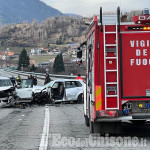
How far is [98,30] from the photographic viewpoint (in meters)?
10.8

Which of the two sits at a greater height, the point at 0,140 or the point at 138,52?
the point at 138,52

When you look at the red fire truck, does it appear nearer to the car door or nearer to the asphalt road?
the asphalt road

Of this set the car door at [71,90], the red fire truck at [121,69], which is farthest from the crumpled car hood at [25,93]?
the red fire truck at [121,69]

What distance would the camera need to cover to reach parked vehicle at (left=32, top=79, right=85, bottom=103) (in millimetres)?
24750

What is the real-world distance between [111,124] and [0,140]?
105 inches

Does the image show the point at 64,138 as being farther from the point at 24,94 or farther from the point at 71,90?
the point at 71,90

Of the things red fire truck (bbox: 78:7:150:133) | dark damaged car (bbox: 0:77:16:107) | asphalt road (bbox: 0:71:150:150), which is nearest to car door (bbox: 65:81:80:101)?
dark damaged car (bbox: 0:77:16:107)

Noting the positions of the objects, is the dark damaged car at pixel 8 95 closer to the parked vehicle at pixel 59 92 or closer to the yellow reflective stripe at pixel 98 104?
the parked vehicle at pixel 59 92

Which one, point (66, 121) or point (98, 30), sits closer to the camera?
point (98, 30)

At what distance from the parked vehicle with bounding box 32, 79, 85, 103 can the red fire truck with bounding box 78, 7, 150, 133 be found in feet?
46.3

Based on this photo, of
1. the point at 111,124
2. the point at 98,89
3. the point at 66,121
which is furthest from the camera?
the point at 66,121

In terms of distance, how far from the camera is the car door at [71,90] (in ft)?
82.7

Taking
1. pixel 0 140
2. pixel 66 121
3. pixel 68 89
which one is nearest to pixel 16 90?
pixel 68 89

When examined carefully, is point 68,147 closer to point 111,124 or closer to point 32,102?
point 111,124
